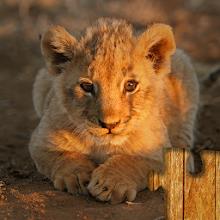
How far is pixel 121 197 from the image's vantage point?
16.1 ft

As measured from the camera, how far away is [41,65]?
1131cm

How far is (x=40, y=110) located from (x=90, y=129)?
2.47 m

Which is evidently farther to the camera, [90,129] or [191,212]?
[90,129]

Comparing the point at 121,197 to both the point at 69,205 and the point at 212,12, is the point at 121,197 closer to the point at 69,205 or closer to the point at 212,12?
the point at 69,205

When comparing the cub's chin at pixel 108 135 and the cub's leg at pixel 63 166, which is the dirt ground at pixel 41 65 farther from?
the cub's chin at pixel 108 135

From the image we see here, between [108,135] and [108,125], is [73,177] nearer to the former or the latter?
[108,135]

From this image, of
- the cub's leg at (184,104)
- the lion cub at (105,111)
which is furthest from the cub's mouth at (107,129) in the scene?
the cub's leg at (184,104)

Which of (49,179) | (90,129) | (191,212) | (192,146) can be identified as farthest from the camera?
(192,146)

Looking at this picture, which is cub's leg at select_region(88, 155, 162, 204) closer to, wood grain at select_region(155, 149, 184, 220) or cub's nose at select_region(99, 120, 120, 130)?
cub's nose at select_region(99, 120, 120, 130)

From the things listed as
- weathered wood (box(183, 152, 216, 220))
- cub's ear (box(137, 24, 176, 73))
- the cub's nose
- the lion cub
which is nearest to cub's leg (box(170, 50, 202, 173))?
the lion cub

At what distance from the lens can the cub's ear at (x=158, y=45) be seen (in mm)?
5484

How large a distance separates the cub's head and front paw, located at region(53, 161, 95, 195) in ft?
0.97

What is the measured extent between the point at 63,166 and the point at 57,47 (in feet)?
3.22

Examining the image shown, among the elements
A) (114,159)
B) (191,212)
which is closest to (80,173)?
(114,159)
